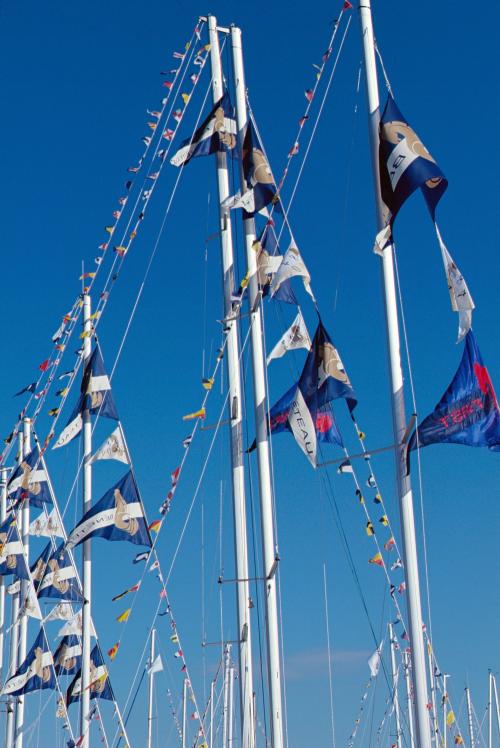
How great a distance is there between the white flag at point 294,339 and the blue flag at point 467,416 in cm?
632

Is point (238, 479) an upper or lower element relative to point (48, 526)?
lower

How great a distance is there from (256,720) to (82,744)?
936 cm

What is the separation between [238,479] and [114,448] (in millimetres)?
8284

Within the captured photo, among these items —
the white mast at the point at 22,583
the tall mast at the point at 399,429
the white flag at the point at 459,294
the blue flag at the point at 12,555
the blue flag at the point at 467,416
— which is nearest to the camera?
the tall mast at the point at 399,429

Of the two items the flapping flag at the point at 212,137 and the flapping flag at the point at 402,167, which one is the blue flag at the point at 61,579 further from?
the flapping flag at the point at 402,167

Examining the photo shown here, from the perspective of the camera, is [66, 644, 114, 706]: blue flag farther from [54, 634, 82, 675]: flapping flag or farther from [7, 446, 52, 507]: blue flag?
[7, 446, 52, 507]: blue flag

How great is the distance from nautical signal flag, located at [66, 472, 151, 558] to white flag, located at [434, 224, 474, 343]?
42.0ft

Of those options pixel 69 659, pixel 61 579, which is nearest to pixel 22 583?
pixel 69 659

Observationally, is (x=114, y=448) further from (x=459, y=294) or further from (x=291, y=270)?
(x=459, y=294)

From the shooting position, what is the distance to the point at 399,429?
60.8 ft

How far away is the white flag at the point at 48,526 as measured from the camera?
127 ft

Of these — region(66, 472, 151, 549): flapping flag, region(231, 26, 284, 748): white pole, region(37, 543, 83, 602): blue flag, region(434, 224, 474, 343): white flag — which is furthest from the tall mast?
region(37, 543, 83, 602): blue flag

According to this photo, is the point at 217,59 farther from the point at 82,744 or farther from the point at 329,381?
the point at 82,744

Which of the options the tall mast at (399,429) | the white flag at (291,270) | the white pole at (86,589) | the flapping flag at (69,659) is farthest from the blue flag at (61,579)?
the tall mast at (399,429)
